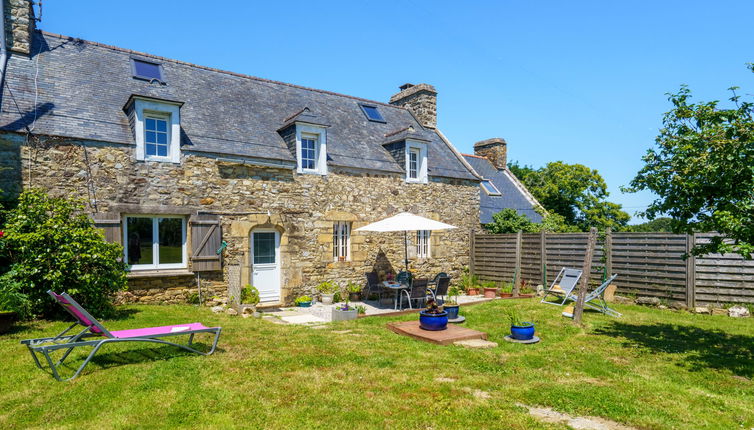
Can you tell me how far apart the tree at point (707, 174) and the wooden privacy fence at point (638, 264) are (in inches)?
176

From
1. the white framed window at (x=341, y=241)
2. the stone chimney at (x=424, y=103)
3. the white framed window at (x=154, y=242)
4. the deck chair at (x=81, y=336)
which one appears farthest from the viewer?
the stone chimney at (x=424, y=103)

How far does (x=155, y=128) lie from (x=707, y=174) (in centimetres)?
1046

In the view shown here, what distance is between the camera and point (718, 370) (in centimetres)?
600

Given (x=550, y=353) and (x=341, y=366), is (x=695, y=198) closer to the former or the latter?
(x=550, y=353)

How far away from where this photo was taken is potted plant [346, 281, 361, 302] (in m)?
12.8

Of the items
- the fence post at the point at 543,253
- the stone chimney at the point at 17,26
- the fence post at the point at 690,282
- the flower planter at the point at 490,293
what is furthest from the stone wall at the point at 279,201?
the fence post at the point at 690,282

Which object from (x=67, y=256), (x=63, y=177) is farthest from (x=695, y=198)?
(x=63, y=177)

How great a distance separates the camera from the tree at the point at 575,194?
88.3ft

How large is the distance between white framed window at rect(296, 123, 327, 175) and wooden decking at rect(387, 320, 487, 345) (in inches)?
220

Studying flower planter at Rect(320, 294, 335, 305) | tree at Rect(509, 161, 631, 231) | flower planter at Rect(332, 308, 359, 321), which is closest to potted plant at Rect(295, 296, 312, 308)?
flower planter at Rect(320, 294, 335, 305)

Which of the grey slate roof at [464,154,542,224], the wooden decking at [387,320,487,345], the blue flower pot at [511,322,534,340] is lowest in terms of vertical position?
the wooden decking at [387,320,487,345]

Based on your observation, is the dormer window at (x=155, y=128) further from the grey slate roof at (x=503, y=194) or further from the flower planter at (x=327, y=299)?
the grey slate roof at (x=503, y=194)

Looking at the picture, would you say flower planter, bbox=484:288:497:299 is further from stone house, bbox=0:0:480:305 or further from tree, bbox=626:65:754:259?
tree, bbox=626:65:754:259

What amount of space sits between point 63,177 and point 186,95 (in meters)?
4.05
